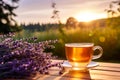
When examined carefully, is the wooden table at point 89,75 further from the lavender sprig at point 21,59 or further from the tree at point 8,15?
the tree at point 8,15

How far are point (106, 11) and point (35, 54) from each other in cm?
580

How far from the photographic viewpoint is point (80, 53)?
1.48 meters

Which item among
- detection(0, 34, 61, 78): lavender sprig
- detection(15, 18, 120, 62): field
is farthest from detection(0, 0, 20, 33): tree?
detection(0, 34, 61, 78): lavender sprig

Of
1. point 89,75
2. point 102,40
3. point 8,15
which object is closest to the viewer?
point 89,75

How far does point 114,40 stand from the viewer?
236 inches

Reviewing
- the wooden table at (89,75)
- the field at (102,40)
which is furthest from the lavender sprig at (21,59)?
the field at (102,40)

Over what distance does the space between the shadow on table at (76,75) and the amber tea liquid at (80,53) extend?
45 mm

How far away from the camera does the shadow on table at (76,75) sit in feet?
4.47

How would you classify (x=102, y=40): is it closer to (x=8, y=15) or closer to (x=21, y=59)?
(x=21, y=59)

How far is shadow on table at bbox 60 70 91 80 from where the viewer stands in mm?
1361

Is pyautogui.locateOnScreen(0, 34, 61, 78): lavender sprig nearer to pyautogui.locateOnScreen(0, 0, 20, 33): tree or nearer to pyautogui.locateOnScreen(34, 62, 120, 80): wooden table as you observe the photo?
pyautogui.locateOnScreen(34, 62, 120, 80): wooden table

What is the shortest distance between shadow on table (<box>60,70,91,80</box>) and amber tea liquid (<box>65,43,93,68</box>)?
0.05m

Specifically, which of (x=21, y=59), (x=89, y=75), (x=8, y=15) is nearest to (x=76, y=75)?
(x=89, y=75)

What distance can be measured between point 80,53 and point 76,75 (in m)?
0.12
